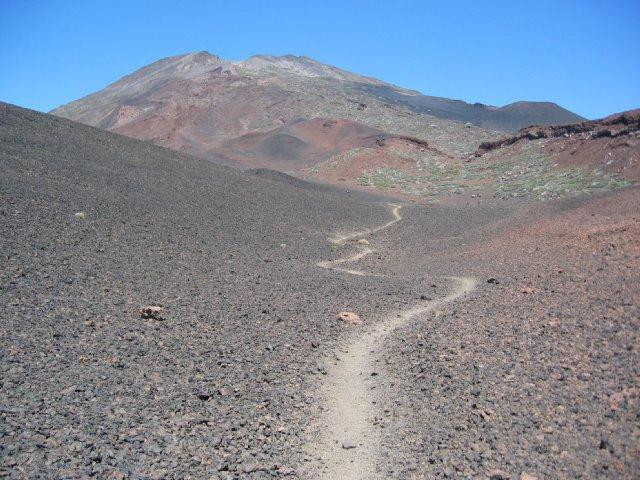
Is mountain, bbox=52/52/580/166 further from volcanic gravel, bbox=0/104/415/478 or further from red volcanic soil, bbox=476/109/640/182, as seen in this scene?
volcanic gravel, bbox=0/104/415/478

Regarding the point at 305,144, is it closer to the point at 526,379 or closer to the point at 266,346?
the point at 266,346

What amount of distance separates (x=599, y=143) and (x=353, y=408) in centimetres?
3607

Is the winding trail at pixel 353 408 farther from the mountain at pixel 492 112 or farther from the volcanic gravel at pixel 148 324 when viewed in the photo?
the mountain at pixel 492 112

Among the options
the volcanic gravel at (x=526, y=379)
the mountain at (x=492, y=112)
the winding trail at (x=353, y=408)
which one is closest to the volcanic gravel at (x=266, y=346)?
the volcanic gravel at (x=526, y=379)

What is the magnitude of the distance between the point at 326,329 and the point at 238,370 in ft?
7.68

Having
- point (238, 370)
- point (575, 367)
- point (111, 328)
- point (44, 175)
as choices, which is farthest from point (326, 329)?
point (44, 175)

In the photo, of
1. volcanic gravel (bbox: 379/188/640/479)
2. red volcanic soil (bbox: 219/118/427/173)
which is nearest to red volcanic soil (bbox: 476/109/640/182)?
red volcanic soil (bbox: 219/118/427/173)

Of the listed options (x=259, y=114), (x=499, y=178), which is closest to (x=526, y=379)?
(x=499, y=178)

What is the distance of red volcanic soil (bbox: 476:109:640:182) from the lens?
3122 cm

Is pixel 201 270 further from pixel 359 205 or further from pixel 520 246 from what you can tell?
pixel 359 205

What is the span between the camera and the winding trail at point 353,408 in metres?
5.34

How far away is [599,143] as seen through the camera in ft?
120

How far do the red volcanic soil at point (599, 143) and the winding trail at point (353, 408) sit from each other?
956 inches

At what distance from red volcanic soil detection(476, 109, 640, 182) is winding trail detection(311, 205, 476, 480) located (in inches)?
956
